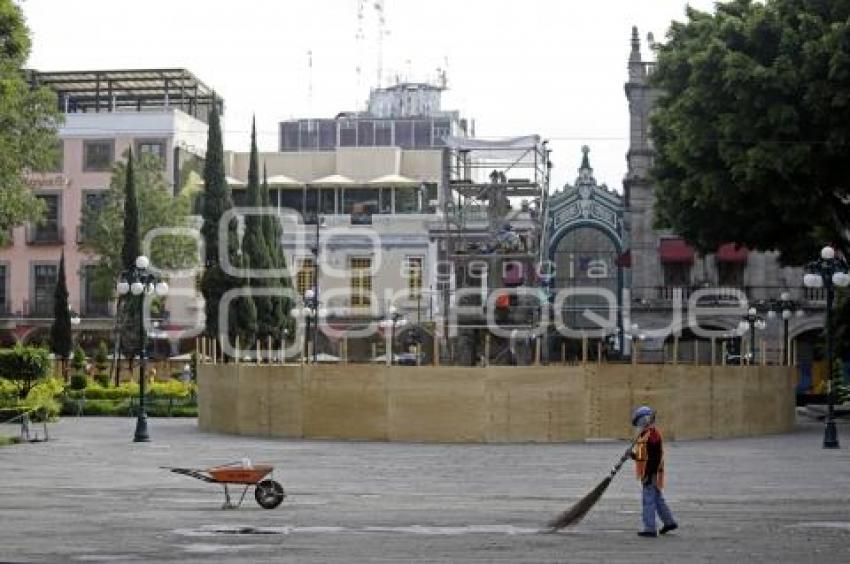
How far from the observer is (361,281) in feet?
227

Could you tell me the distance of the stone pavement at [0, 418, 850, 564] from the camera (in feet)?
49.1

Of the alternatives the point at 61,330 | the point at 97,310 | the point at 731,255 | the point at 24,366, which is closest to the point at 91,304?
the point at 97,310

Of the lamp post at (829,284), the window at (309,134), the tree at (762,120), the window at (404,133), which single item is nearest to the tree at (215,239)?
the tree at (762,120)

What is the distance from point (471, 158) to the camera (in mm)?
54125

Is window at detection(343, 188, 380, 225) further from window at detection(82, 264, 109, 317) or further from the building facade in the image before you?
the building facade

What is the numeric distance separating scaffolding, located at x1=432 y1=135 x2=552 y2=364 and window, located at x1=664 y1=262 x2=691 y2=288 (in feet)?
29.0

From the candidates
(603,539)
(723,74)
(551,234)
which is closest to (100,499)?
(603,539)

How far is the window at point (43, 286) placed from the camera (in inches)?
2884

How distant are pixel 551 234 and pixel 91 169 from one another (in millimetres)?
26111

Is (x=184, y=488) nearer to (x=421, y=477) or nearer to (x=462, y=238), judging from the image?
(x=421, y=477)

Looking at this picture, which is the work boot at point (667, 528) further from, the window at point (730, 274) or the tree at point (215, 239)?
the window at point (730, 274)

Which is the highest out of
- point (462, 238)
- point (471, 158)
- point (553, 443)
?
point (471, 158)

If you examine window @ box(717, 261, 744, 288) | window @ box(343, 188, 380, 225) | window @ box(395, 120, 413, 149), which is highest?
window @ box(395, 120, 413, 149)

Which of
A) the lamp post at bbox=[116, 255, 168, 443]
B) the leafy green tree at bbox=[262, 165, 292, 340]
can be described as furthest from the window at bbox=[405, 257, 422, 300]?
the lamp post at bbox=[116, 255, 168, 443]
